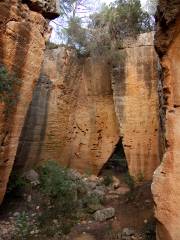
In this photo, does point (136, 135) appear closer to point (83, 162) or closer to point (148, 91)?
point (148, 91)

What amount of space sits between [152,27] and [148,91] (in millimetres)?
2326

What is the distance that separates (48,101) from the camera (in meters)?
10.2

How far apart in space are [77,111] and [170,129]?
7.32 meters

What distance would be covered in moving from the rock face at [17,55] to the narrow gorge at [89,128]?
0.02m

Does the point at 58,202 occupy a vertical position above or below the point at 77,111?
below

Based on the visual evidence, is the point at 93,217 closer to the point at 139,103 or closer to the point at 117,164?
the point at 139,103

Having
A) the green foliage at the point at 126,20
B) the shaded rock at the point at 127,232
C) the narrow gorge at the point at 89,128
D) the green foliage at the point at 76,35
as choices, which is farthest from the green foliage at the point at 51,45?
the shaded rock at the point at 127,232

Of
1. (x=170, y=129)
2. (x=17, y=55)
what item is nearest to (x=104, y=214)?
Result: (x=170, y=129)

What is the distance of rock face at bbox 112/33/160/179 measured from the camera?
32.1 ft

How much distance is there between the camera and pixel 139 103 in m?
10.1

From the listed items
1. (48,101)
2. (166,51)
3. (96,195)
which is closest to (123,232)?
(96,195)

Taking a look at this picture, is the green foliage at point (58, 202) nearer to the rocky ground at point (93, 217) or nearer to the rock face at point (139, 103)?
the rocky ground at point (93, 217)

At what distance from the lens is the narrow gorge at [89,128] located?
14.6ft

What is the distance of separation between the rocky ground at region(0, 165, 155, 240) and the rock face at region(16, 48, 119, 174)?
5.53ft
